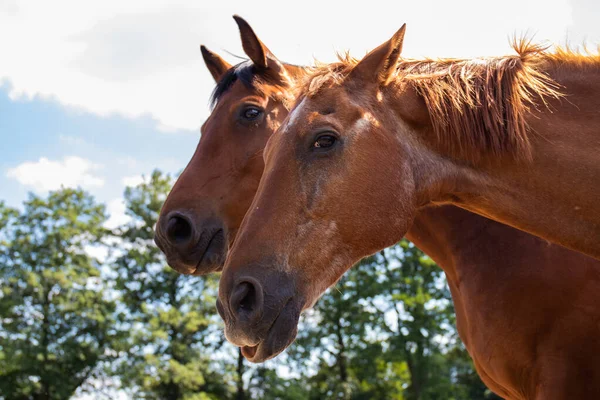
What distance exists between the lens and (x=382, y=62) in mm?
3373

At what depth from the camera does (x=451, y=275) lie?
4816mm

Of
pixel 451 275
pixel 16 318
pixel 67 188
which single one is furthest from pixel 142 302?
pixel 451 275

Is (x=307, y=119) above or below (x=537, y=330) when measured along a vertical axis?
above

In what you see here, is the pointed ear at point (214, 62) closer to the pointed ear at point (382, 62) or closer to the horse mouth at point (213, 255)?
the horse mouth at point (213, 255)

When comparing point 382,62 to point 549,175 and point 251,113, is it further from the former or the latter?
point 251,113

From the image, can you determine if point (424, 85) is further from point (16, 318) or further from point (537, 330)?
point (16, 318)

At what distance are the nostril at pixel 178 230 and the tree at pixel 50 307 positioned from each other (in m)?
29.8

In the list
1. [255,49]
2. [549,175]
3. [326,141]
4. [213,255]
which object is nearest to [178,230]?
[213,255]

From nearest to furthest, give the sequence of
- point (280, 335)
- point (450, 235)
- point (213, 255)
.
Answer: point (280, 335) < point (450, 235) < point (213, 255)

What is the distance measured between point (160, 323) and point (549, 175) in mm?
30341

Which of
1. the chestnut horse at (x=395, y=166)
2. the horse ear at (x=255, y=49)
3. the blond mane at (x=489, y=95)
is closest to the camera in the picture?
the chestnut horse at (x=395, y=166)

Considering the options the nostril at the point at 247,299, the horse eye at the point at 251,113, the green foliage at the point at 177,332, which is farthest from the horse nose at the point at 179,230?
the green foliage at the point at 177,332

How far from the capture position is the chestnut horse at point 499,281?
3777 millimetres

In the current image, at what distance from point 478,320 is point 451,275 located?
659mm
